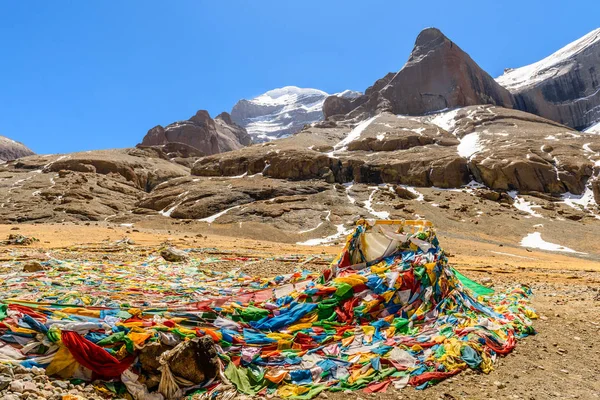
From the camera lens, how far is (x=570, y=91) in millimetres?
147750

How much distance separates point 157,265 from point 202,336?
11051mm

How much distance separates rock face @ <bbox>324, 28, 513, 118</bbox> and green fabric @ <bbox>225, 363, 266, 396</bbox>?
143m

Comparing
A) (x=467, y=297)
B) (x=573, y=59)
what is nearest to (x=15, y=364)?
(x=467, y=297)

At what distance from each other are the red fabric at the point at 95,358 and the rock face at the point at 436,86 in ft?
470

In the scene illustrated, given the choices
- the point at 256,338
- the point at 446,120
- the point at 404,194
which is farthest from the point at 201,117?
the point at 256,338

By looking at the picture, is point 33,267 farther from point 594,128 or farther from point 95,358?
point 594,128

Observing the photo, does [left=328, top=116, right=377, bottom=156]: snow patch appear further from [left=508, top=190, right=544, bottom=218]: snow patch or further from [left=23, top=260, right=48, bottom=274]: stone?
[left=23, top=260, right=48, bottom=274]: stone

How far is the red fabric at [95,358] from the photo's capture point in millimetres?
5488

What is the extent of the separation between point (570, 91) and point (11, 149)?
22715 cm

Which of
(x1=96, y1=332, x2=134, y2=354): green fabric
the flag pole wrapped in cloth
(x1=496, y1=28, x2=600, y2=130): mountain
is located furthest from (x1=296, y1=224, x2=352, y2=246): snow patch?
(x1=496, y1=28, x2=600, y2=130): mountain

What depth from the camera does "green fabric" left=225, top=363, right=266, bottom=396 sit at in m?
5.63

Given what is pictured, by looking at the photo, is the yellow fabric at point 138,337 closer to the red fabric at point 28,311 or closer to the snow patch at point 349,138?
the red fabric at point 28,311

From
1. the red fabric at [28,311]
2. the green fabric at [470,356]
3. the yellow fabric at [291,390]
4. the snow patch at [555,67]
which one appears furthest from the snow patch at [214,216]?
the snow patch at [555,67]

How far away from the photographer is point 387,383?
5906 millimetres
